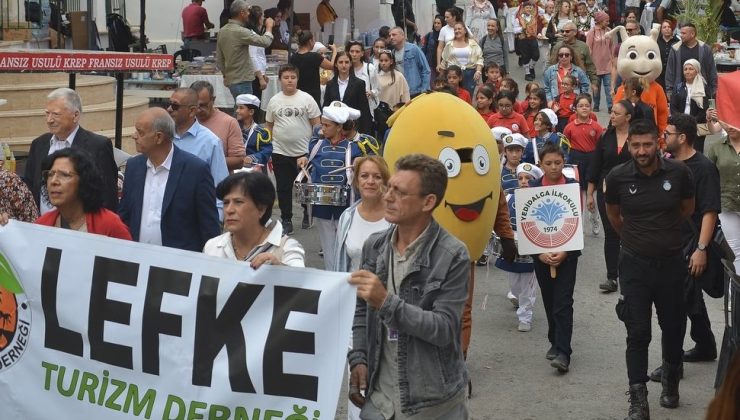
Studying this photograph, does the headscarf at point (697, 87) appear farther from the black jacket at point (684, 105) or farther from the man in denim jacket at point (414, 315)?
the man in denim jacket at point (414, 315)

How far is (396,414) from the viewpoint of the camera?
17.2 ft

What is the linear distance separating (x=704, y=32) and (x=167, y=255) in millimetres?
19560

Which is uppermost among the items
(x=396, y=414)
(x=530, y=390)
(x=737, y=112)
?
(x=737, y=112)

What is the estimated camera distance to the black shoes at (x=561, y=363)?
363 inches

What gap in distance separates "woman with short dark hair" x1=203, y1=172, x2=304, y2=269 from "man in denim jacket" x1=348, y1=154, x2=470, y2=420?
0.54 m

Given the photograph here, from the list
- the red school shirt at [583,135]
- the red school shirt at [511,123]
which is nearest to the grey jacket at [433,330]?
the red school shirt at [511,123]

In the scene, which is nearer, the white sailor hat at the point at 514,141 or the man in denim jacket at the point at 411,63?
the white sailor hat at the point at 514,141

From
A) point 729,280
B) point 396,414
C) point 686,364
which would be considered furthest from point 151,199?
point 686,364

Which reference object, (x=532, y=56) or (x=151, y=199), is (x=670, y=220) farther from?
(x=532, y=56)

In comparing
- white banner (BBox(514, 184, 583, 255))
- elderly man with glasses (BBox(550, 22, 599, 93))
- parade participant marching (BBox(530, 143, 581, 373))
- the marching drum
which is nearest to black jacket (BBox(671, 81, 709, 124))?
elderly man with glasses (BBox(550, 22, 599, 93))

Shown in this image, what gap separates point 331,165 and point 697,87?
781 centimetres

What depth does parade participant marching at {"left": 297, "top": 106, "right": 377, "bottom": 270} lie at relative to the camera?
1134 centimetres

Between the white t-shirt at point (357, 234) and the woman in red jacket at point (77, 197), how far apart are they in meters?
1.30

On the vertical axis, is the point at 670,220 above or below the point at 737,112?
below
